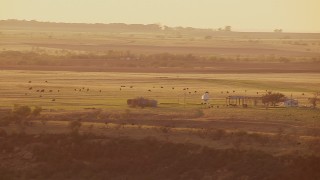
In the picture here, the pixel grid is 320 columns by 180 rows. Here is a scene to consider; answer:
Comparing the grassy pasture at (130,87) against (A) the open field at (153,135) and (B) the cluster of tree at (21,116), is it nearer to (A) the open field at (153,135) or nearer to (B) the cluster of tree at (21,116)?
(A) the open field at (153,135)

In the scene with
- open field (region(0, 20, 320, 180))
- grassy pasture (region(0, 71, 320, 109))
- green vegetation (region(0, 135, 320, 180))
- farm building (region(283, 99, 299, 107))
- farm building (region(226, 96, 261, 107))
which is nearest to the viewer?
green vegetation (region(0, 135, 320, 180))

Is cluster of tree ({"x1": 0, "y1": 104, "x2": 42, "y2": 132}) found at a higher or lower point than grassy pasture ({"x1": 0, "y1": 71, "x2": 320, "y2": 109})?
lower

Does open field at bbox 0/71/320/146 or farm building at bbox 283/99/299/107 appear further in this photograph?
farm building at bbox 283/99/299/107

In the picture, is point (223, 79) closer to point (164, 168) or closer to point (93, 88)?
point (93, 88)

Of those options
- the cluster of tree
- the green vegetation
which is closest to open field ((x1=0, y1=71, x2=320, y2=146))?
the cluster of tree

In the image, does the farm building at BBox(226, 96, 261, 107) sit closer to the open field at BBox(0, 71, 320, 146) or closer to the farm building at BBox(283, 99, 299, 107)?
the open field at BBox(0, 71, 320, 146)

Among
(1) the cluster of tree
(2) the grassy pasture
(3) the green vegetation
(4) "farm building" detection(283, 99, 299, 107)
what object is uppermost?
(2) the grassy pasture

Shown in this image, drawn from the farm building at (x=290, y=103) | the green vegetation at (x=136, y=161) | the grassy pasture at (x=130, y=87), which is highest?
the grassy pasture at (x=130, y=87)

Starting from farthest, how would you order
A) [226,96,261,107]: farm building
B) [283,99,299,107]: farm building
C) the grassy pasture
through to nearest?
1. the grassy pasture
2. [226,96,261,107]: farm building
3. [283,99,299,107]: farm building

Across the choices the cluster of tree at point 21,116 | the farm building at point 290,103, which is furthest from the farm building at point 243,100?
the cluster of tree at point 21,116

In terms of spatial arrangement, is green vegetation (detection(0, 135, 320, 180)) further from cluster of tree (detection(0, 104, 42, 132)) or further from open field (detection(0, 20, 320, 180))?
cluster of tree (detection(0, 104, 42, 132))

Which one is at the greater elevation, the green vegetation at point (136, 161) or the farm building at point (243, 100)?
the farm building at point (243, 100)

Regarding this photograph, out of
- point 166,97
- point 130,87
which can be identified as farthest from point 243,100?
point 130,87
